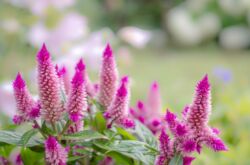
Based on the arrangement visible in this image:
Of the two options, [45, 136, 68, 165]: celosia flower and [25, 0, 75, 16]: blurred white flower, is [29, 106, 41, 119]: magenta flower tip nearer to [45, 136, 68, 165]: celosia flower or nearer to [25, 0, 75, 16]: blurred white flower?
[45, 136, 68, 165]: celosia flower

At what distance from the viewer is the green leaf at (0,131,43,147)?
0.88 metres

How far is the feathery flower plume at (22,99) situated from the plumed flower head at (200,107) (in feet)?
0.82

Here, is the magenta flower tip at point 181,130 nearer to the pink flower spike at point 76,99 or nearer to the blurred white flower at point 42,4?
the pink flower spike at point 76,99

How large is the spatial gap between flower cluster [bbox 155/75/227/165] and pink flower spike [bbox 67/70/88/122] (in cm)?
13

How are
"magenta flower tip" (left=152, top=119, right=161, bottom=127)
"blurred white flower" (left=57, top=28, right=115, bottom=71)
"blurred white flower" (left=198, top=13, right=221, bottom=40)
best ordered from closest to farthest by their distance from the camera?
"magenta flower tip" (left=152, top=119, right=161, bottom=127)
"blurred white flower" (left=57, top=28, right=115, bottom=71)
"blurred white flower" (left=198, top=13, right=221, bottom=40)

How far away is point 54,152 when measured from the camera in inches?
32.5

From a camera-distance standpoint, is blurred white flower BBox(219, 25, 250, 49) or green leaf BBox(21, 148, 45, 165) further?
blurred white flower BBox(219, 25, 250, 49)

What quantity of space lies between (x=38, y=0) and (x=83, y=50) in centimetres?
30

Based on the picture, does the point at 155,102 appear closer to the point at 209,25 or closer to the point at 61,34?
the point at 61,34

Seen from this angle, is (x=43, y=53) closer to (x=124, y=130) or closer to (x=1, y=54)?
(x=124, y=130)

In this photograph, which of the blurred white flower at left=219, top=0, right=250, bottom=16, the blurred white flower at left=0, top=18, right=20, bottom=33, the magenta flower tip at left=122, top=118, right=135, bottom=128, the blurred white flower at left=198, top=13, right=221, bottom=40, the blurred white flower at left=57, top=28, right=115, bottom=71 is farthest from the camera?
the blurred white flower at left=198, top=13, right=221, bottom=40

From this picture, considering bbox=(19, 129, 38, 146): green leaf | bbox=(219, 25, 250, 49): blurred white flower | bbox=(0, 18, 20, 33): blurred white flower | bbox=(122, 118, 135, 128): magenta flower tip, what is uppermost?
bbox=(219, 25, 250, 49): blurred white flower

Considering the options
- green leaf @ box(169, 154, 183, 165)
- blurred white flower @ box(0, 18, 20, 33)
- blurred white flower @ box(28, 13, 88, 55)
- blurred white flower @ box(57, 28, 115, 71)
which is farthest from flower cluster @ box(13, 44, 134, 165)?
blurred white flower @ box(0, 18, 20, 33)

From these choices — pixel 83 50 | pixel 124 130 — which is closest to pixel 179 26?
pixel 83 50
